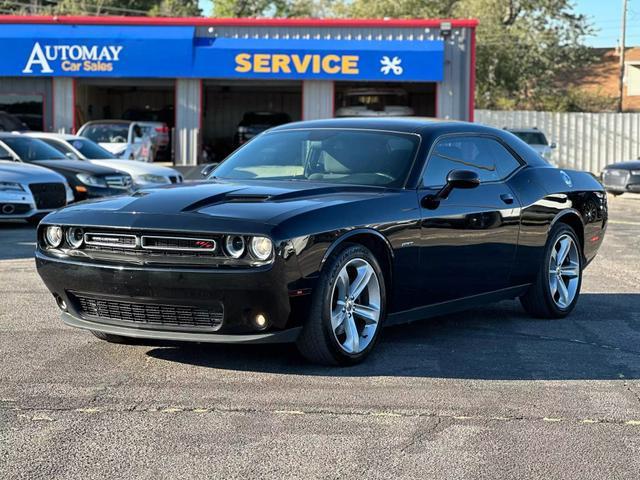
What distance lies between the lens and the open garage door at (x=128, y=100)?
1387 inches

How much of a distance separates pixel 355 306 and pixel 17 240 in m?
7.94

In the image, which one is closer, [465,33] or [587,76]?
[465,33]

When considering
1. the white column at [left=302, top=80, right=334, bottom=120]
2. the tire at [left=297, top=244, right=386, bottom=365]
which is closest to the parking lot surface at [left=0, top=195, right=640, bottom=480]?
the tire at [left=297, top=244, right=386, bottom=365]

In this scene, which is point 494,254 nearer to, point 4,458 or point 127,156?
point 4,458

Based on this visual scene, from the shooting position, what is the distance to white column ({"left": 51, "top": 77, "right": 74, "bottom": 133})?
32.4 meters

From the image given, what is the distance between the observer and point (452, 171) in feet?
21.6

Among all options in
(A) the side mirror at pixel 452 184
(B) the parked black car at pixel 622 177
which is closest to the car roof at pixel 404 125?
(A) the side mirror at pixel 452 184

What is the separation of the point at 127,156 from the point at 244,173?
55.9ft

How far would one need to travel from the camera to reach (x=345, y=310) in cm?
577

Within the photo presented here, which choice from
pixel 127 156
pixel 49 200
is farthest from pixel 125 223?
pixel 127 156

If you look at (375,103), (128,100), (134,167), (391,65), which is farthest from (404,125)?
(128,100)

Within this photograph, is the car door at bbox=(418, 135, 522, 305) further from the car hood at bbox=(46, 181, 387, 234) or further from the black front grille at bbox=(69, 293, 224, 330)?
the black front grille at bbox=(69, 293, 224, 330)

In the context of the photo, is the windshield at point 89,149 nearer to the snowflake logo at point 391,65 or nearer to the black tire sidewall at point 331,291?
the black tire sidewall at point 331,291

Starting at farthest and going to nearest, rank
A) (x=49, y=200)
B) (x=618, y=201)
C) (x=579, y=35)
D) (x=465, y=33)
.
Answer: (x=579, y=35) → (x=465, y=33) → (x=618, y=201) → (x=49, y=200)
